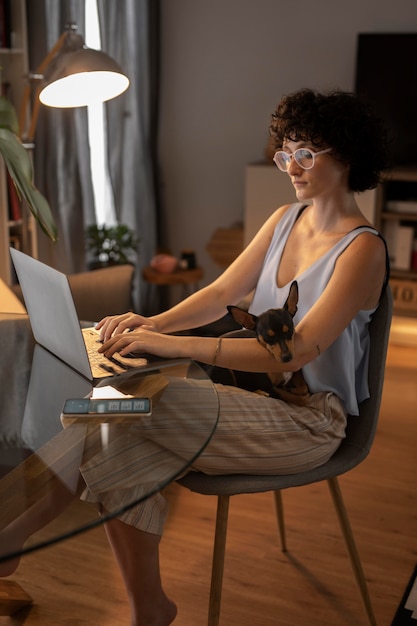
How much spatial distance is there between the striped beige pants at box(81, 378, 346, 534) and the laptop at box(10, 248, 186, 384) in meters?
0.11

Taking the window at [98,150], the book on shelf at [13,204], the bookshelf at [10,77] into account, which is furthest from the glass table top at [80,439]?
the window at [98,150]

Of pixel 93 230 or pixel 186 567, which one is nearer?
pixel 186 567

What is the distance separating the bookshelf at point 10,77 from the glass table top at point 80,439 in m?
1.94

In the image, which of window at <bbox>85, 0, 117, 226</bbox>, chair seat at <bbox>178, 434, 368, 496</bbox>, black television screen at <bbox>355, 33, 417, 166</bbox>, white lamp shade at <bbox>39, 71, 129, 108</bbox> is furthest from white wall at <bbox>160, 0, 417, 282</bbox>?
chair seat at <bbox>178, 434, 368, 496</bbox>

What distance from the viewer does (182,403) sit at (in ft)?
5.22

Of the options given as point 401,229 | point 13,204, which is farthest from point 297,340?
point 401,229

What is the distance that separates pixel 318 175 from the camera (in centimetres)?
187

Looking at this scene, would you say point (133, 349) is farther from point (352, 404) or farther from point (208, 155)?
point (208, 155)

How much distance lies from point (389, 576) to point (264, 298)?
80 centimetres

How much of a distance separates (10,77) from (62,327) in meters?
2.44

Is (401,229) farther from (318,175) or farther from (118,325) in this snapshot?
(118,325)

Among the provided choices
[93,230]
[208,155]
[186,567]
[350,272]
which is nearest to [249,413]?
[350,272]

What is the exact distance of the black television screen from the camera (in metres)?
4.18

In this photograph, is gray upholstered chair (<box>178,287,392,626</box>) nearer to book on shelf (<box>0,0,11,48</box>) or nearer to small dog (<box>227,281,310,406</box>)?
small dog (<box>227,281,310,406</box>)
